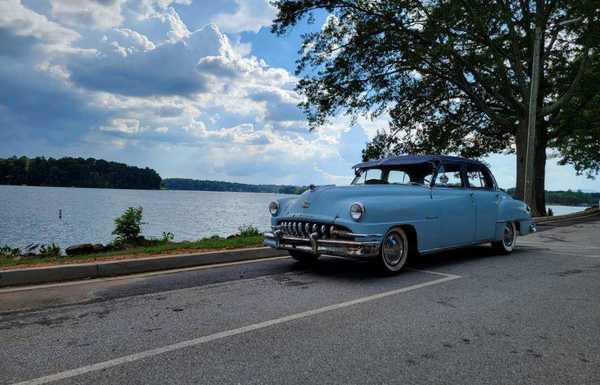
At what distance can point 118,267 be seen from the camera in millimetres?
6621

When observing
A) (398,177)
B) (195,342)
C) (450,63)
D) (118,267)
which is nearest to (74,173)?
(450,63)

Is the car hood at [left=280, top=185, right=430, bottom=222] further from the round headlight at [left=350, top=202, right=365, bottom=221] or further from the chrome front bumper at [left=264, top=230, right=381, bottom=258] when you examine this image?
the chrome front bumper at [left=264, top=230, right=381, bottom=258]

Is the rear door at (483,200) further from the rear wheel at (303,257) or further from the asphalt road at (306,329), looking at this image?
the rear wheel at (303,257)

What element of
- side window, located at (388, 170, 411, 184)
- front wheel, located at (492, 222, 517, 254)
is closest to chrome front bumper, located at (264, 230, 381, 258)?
side window, located at (388, 170, 411, 184)

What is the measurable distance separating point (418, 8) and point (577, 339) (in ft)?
60.2

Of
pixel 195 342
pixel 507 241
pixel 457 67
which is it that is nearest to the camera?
pixel 195 342

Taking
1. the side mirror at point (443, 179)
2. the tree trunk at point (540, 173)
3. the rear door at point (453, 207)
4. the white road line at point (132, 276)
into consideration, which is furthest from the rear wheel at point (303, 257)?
the tree trunk at point (540, 173)

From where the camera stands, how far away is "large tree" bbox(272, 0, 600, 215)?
1864cm

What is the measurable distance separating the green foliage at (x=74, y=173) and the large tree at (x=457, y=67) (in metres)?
105

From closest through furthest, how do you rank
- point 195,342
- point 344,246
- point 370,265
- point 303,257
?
1. point 195,342
2. point 344,246
3. point 370,265
4. point 303,257

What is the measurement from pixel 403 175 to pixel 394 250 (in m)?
1.58

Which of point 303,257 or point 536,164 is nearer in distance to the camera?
point 303,257

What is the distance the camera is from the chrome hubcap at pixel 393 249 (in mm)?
6508

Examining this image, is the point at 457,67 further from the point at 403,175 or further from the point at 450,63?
the point at 403,175
